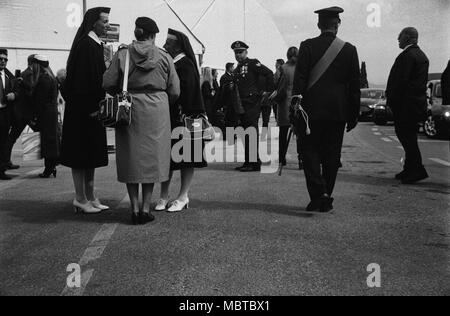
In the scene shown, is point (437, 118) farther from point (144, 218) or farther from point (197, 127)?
point (144, 218)

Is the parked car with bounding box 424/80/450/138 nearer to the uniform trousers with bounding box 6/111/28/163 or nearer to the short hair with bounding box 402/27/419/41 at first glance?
the short hair with bounding box 402/27/419/41

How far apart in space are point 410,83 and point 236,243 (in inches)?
182

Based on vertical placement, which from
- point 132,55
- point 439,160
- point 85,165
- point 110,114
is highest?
point 132,55

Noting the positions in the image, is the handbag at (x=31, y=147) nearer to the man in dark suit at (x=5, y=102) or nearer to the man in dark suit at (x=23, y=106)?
the man in dark suit at (x=23, y=106)

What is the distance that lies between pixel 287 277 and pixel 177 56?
2.92 metres

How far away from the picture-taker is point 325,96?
19.8 feet

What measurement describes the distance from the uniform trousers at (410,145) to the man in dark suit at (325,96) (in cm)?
254

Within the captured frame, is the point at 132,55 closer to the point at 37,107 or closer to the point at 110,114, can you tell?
the point at 110,114

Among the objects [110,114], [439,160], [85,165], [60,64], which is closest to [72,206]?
[85,165]

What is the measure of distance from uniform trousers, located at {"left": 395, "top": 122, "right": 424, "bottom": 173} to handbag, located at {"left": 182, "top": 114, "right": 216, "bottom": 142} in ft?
11.4

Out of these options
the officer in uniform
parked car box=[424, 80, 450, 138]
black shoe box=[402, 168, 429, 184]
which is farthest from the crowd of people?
parked car box=[424, 80, 450, 138]

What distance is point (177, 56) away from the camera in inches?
237

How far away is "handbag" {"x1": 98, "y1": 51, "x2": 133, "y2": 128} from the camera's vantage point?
17.2 feet
